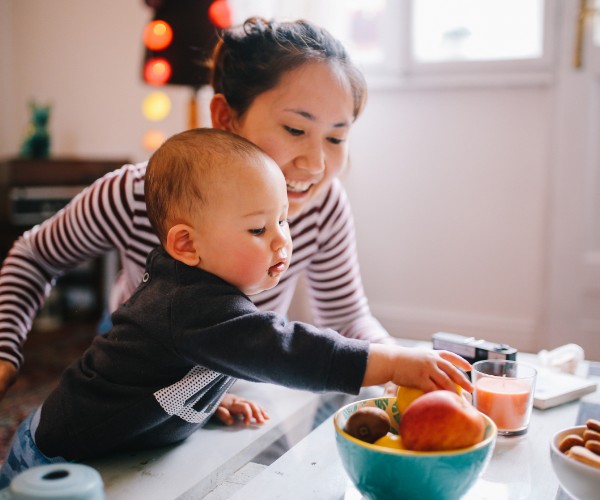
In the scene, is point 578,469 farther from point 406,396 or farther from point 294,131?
point 294,131

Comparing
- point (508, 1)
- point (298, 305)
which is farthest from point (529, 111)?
point (298, 305)

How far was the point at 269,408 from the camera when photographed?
1028mm

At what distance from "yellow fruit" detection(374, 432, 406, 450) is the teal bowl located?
0.03m

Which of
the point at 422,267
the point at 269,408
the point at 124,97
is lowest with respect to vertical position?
the point at 422,267

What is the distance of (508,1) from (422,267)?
1111mm

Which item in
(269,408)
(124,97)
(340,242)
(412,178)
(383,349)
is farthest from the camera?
(124,97)

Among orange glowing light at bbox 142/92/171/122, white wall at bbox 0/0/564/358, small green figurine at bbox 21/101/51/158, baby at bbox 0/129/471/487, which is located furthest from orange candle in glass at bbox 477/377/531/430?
small green figurine at bbox 21/101/51/158

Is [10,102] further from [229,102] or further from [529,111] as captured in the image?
[229,102]

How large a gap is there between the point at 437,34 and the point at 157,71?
1180 mm

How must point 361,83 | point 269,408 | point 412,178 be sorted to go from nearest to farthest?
point 269,408 → point 361,83 → point 412,178

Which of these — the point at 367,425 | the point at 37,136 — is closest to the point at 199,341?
the point at 367,425

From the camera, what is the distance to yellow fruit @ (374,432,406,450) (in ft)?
2.15

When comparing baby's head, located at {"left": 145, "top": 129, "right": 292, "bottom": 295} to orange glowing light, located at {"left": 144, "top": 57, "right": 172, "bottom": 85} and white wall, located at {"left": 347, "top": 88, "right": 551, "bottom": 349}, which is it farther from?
white wall, located at {"left": 347, "top": 88, "right": 551, "bottom": 349}

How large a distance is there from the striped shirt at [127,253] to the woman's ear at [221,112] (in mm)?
159
